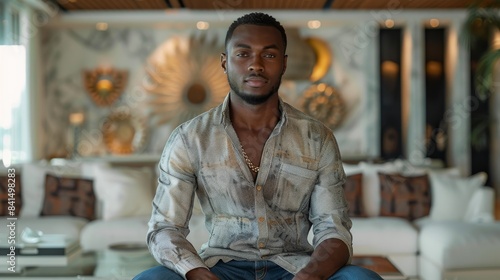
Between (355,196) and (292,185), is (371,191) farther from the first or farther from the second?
(292,185)

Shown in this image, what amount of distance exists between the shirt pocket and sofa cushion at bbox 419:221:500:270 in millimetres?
2008

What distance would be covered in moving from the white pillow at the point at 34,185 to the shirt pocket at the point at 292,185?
2957 millimetres

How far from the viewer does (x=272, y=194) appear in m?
1.66

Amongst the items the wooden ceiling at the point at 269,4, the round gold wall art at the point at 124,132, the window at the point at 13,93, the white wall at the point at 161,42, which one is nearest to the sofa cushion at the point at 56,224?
the window at the point at 13,93

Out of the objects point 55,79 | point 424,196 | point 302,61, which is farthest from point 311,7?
point 302,61

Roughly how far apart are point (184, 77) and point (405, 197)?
14.4 ft

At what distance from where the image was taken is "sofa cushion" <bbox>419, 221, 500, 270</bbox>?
341cm

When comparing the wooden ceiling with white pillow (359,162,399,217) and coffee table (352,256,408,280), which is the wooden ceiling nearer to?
white pillow (359,162,399,217)

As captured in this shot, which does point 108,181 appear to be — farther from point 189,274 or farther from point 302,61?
point 189,274

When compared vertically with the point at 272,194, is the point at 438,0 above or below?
above

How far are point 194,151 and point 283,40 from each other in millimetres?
349

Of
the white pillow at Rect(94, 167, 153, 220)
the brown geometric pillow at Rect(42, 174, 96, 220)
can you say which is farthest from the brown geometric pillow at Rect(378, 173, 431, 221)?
the brown geometric pillow at Rect(42, 174, 96, 220)

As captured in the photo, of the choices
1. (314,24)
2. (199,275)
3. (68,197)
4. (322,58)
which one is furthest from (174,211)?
(322,58)

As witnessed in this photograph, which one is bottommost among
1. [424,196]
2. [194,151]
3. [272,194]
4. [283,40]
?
[424,196]
